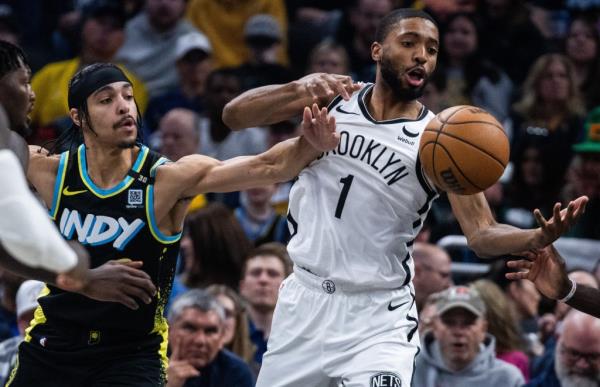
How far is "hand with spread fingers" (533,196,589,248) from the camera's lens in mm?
6570

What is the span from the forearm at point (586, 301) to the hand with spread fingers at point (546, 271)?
0.08m

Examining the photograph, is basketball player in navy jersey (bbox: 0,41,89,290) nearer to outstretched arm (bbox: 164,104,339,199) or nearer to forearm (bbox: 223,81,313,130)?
outstretched arm (bbox: 164,104,339,199)

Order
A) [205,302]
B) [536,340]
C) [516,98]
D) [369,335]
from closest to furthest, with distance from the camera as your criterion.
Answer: [369,335] → [205,302] → [536,340] → [516,98]

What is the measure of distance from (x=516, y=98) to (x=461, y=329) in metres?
4.36

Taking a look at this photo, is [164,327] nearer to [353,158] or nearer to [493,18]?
[353,158]

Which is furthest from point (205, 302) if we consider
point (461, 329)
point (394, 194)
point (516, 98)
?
point (516, 98)

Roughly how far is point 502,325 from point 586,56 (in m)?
3.89

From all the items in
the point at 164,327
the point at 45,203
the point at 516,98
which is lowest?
the point at 164,327

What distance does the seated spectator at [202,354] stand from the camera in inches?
342

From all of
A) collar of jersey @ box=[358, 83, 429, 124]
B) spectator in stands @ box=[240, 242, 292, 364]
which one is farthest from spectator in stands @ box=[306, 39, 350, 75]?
collar of jersey @ box=[358, 83, 429, 124]

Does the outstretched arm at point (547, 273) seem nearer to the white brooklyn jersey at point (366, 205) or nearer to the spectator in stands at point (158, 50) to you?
the white brooklyn jersey at point (366, 205)

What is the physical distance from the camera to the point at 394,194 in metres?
7.13

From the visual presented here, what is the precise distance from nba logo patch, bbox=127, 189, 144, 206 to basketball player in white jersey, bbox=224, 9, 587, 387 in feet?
2.35

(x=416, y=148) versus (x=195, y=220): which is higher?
(x=195, y=220)
